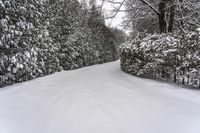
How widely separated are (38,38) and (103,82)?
4.56m

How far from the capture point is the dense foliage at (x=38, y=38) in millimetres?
8375

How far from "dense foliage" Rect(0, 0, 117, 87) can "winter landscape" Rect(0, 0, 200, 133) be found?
0.04m

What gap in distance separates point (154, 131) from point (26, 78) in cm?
697

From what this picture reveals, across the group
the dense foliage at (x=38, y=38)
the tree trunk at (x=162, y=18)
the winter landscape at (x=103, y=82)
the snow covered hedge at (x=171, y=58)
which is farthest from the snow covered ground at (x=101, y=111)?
the tree trunk at (x=162, y=18)

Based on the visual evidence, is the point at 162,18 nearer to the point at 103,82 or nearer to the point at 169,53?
the point at 169,53

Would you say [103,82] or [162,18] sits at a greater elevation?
[162,18]

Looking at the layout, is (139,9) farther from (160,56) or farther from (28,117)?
(28,117)

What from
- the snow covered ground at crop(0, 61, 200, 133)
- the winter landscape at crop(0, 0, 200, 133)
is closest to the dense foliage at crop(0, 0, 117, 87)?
the winter landscape at crop(0, 0, 200, 133)

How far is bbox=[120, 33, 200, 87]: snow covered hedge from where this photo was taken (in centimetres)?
604

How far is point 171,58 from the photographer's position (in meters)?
6.63

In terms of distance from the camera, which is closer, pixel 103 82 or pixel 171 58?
pixel 171 58

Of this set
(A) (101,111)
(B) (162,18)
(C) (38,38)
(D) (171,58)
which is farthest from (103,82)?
(B) (162,18)

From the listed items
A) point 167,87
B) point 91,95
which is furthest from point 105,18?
point 91,95

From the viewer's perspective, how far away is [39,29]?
10.4 metres
